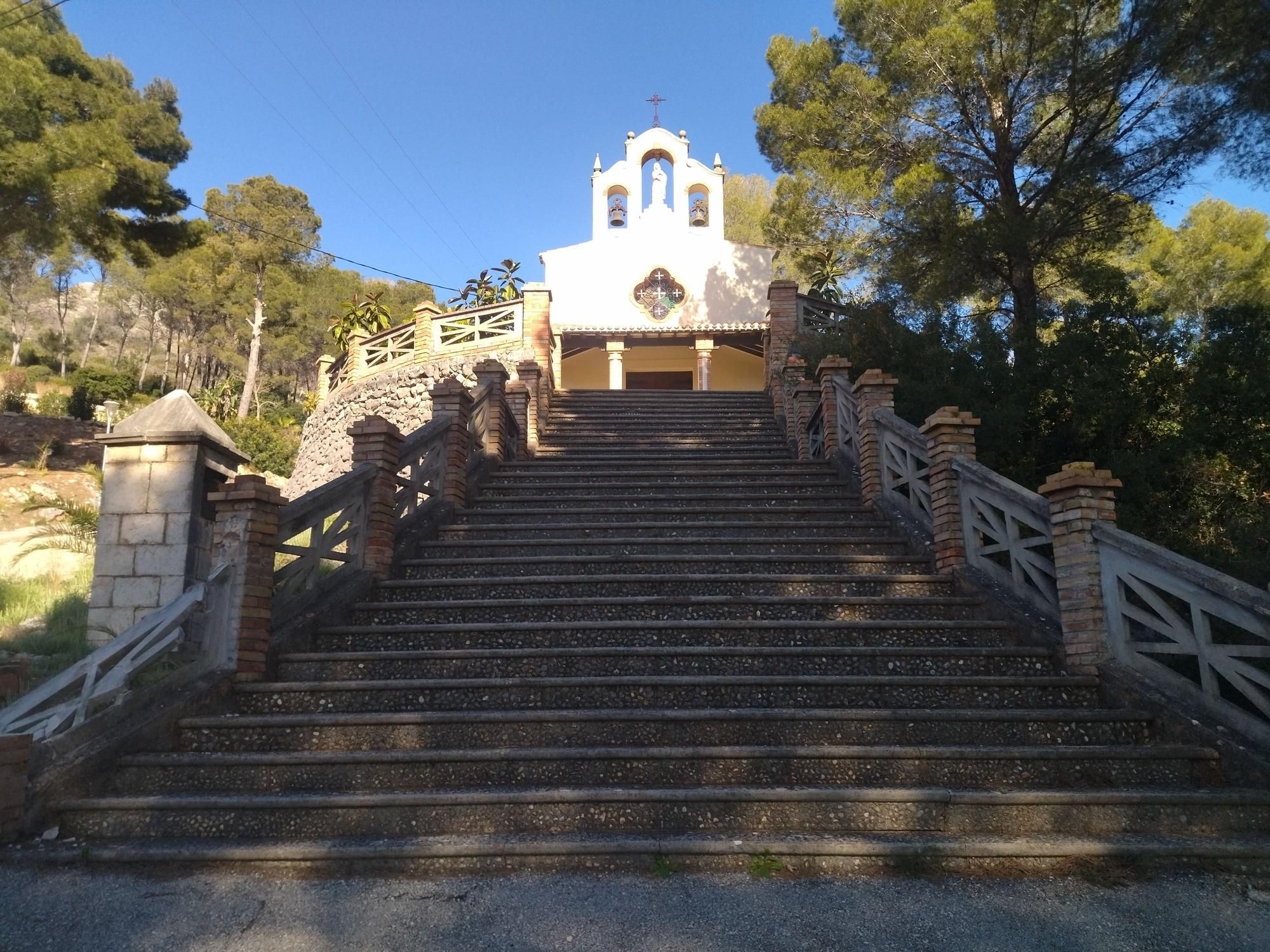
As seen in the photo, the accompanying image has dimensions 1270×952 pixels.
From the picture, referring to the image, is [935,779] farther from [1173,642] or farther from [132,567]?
[132,567]

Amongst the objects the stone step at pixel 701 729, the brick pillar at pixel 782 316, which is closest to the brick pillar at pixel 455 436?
the stone step at pixel 701 729

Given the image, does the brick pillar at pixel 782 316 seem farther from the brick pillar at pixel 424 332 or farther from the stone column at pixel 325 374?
the stone column at pixel 325 374

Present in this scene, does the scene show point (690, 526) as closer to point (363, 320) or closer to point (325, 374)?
point (363, 320)

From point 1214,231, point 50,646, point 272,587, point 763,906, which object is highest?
point 1214,231

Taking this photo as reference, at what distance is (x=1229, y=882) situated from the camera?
10.5 feet

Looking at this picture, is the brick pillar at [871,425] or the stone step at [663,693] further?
the brick pillar at [871,425]

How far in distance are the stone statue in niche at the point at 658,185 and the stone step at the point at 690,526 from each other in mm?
18255

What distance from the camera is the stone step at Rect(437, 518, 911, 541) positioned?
675 cm

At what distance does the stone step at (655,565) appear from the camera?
241 inches

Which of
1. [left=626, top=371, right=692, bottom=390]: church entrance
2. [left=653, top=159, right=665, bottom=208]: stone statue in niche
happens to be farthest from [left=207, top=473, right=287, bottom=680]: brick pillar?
[left=653, top=159, right=665, bottom=208]: stone statue in niche

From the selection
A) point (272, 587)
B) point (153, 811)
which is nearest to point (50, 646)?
point (272, 587)

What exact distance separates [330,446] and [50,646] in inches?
484

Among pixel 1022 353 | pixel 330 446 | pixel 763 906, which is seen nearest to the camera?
pixel 763 906

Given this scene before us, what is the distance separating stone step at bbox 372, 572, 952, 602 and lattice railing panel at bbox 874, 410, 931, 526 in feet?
2.95
